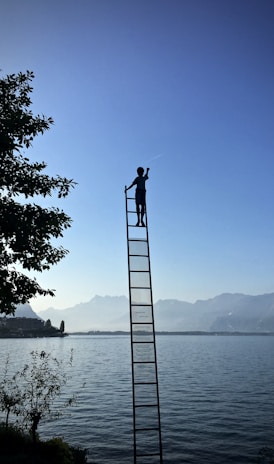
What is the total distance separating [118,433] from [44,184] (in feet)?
66.6

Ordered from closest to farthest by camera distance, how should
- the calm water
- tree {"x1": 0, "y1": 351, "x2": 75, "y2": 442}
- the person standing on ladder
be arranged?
the person standing on ladder
tree {"x1": 0, "y1": 351, "x2": 75, "y2": 442}
the calm water

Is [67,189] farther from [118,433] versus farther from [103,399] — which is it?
[103,399]

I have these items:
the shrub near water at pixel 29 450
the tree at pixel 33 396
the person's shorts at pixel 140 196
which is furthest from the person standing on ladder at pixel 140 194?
the shrub near water at pixel 29 450

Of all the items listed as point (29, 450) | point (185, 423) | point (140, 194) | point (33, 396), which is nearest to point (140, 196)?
point (140, 194)

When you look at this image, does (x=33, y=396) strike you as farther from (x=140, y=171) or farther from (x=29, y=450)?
(x=140, y=171)

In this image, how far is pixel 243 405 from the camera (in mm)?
35594

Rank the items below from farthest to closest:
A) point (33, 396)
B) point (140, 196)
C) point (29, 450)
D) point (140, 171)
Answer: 1. point (33, 396)
2. point (29, 450)
3. point (140, 171)
4. point (140, 196)

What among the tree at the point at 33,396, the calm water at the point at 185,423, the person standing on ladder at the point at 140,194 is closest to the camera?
the person standing on ladder at the point at 140,194

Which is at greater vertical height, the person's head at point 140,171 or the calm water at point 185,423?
the person's head at point 140,171

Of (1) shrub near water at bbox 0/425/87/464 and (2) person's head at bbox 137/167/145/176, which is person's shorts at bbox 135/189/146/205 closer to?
(2) person's head at bbox 137/167/145/176

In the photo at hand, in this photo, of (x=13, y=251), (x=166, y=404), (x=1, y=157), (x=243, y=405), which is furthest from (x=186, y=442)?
(x=1, y=157)

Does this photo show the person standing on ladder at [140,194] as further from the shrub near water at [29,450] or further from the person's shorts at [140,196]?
the shrub near water at [29,450]

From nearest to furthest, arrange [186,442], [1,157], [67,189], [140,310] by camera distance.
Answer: [140,310], [1,157], [67,189], [186,442]

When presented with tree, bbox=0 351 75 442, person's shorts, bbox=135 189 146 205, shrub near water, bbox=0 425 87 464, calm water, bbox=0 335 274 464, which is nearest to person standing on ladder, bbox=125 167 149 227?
person's shorts, bbox=135 189 146 205
